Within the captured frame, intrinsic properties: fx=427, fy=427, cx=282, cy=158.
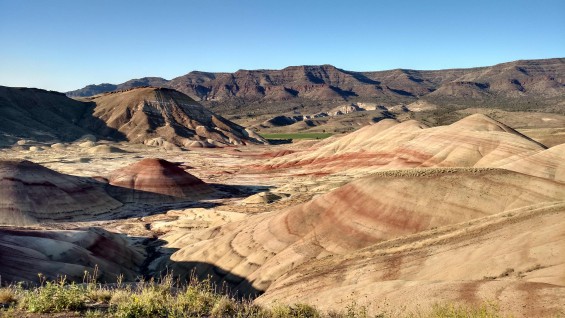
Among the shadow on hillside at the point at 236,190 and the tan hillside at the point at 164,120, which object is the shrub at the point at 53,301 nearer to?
the shadow on hillside at the point at 236,190

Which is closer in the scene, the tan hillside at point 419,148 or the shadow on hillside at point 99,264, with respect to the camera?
the shadow on hillside at point 99,264

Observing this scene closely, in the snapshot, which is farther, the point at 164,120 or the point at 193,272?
the point at 164,120

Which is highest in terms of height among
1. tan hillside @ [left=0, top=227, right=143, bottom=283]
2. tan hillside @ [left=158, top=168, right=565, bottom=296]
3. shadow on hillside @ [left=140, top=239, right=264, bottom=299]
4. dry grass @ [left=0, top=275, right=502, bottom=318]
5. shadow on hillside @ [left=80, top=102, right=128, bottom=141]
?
shadow on hillside @ [left=80, top=102, right=128, bottom=141]

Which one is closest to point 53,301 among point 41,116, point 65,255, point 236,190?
point 65,255

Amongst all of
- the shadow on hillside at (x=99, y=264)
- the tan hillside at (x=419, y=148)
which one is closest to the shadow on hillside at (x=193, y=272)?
the shadow on hillside at (x=99, y=264)

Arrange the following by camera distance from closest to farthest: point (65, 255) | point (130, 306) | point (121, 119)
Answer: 1. point (130, 306)
2. point (65, 255)
3. point (121, 119)

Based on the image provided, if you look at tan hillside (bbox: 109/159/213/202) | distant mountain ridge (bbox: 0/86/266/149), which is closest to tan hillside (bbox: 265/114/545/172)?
tan hillside (bbox: 109/159/213/202)

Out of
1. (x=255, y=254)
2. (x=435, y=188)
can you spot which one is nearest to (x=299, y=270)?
(x=255, y=254)

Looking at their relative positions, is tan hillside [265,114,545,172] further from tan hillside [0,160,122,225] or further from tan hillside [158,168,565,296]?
tan hillside [0,160,122,225]

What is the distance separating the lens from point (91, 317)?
8758 millimetres

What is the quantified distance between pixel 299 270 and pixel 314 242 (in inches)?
142

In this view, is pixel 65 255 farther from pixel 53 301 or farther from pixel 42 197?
pixel 42 197

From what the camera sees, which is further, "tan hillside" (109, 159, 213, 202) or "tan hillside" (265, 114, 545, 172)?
"tan hillside" (109, 159, 213, 202)

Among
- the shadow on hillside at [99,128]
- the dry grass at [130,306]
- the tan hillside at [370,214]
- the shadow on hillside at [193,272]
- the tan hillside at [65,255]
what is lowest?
the shadow on hillside at [193,272]
